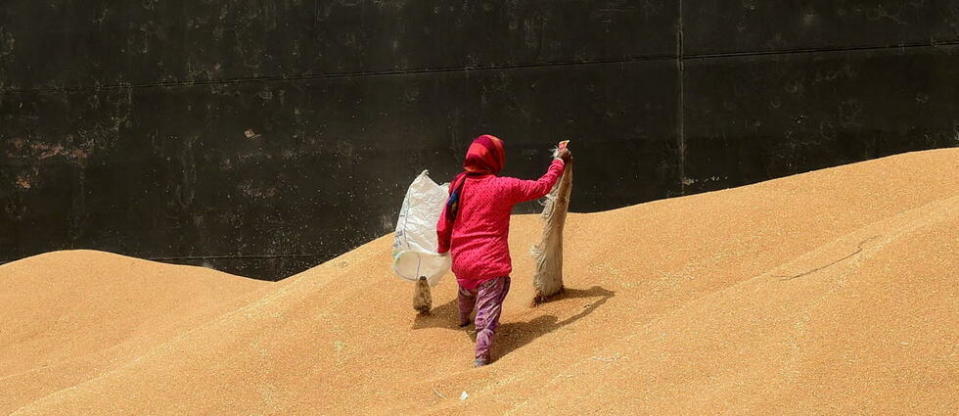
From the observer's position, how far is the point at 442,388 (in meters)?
4.77

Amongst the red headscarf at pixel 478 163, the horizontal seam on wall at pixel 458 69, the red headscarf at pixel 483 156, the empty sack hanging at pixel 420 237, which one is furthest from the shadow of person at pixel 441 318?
the horizontal seam on wall at pixel 458 69

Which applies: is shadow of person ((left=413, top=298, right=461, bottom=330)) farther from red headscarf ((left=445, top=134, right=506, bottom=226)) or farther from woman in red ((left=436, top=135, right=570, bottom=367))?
red headscarf ((left=445, top=134, right=506, bottom=226))

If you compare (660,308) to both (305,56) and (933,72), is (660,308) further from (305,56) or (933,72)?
(305,56)

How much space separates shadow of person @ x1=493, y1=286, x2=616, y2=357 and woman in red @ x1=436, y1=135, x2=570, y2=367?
6.9 inches

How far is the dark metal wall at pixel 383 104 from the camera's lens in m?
6.83

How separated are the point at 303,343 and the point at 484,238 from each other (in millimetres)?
1125

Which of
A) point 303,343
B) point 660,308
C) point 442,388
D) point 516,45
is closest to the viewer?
point 442,388

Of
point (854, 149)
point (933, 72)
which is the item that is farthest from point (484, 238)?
point (933, 72)

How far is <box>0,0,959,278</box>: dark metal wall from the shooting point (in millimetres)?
6832

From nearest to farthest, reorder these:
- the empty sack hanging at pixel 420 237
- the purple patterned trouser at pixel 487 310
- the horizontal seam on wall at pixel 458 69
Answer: the purple patterned trouser at pixel 487 310, the empty sack hanging at pixel 420 237, the horizontal seam on wall at pixel 458 69

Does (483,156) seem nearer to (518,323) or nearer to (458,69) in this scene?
(518,323)

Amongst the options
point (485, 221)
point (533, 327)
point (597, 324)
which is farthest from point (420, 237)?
point (597, 324)

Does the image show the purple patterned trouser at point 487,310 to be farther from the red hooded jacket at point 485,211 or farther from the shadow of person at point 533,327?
the shadow of person at point 533,327

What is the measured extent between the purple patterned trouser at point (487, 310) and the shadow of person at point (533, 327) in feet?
0.48
